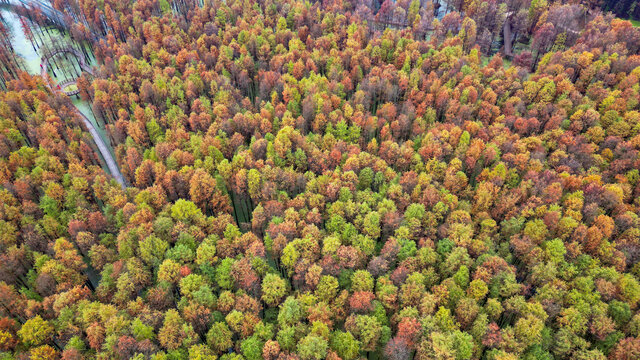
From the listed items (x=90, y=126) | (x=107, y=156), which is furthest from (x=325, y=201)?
(x=90, y=126)

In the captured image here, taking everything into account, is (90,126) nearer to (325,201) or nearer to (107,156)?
(107,156)

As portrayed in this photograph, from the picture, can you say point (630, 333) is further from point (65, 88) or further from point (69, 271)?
point (65, 88)

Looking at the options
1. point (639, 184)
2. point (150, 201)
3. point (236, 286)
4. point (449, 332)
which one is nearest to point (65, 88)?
point (150, 201)

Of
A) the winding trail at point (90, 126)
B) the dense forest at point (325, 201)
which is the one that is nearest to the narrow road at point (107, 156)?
the winding trail at point (90, 126)

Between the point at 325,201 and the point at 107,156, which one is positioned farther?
the point at 107,156

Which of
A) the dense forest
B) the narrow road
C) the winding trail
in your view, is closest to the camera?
the dense forest

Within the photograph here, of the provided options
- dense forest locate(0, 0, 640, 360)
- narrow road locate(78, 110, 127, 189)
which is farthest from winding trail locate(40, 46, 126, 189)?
dense forest locate(0, 0, 640, 360)

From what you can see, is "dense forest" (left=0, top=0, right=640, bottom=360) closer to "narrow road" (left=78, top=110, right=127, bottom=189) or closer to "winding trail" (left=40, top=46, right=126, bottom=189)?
"winding trail" (left=40, top=46, right=126, bottom=189)

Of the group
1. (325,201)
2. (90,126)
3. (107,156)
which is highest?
(90,126)
